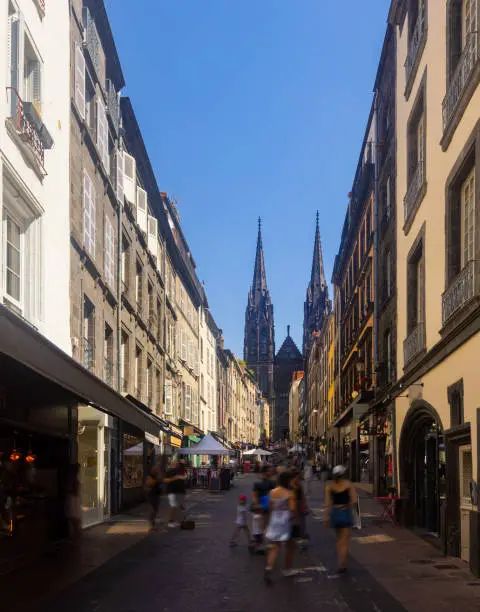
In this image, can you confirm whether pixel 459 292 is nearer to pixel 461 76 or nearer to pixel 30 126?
pixel 461 76

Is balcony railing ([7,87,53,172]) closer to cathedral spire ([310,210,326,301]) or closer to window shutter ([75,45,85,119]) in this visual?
window shutter ([75,45,85,119])

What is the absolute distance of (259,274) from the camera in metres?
167

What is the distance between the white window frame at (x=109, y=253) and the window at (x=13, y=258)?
820 centimetres

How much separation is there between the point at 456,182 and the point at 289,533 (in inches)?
246

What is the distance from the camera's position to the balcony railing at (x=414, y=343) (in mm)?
17234

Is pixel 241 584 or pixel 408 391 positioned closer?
pixel 241 584

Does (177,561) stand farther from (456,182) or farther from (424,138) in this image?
(424,138)

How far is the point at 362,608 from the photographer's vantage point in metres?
9.22

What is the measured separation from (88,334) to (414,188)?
27.7ft

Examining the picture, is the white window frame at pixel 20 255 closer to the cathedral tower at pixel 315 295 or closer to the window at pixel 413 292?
the window at pixel 413 292

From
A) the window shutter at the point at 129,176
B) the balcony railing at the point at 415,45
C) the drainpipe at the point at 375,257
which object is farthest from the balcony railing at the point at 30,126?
the drainpipe at the point at 375,257

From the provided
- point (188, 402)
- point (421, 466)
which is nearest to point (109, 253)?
point (421, 466)

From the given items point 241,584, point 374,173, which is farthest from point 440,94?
point 374,173

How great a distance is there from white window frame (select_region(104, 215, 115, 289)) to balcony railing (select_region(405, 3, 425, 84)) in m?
8.52
